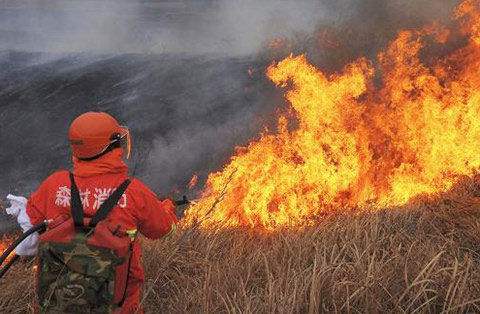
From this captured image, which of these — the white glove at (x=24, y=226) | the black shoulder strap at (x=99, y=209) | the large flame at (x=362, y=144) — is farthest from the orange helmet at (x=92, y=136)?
the large flame at (x=362, y=144)

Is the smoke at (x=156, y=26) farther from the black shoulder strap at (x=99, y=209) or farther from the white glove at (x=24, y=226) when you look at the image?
the black shoulder strap at (x=99, y=209)

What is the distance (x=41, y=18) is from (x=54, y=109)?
9.33 metres

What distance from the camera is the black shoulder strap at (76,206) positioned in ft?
8.74

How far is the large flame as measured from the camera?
6.51m

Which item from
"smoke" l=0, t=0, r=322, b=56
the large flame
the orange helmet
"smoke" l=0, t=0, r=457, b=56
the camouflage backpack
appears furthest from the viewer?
"smoke" l=0, t=0, r=322, b=56

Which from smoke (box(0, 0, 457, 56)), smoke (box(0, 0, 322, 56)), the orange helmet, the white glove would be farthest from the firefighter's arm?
smoke (box(0, 0, 322, 56))

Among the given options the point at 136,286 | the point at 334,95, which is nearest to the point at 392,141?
the point at 334,95

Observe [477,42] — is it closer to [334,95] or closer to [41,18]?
[334,95]

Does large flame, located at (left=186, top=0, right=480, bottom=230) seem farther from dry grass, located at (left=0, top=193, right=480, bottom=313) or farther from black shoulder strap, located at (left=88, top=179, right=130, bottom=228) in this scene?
black shoulder strap, located at (left=88, top=179, right=130, bottom=228)

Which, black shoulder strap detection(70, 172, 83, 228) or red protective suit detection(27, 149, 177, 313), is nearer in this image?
black shoulder strap detection(70, 172, 83, 228)

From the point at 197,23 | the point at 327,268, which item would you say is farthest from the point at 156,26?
the point at 327,268

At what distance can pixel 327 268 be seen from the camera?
3.54 m

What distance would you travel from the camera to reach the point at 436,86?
852cm

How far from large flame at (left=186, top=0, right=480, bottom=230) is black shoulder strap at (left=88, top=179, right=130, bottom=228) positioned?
2702 millimetres
